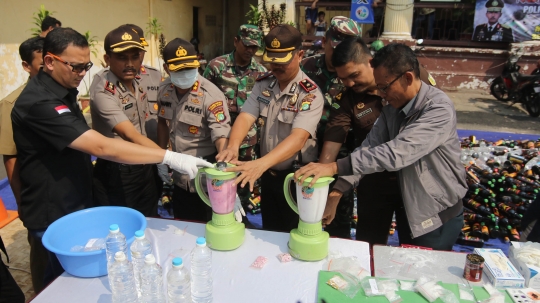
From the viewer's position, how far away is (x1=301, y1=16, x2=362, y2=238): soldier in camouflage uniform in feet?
7.99

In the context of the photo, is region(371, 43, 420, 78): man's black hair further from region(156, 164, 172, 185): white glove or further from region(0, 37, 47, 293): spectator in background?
region(0, 37, 47, 293): spectator in background

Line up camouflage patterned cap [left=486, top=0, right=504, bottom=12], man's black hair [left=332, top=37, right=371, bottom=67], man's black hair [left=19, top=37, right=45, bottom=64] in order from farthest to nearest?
camouflage patterned cap [left=486, top=0, right=504, bottom=12], man's black hair [left=19, top=37, right=45, bottom=64], man's black hair [left=332, top=37, right=371, bottom=67]

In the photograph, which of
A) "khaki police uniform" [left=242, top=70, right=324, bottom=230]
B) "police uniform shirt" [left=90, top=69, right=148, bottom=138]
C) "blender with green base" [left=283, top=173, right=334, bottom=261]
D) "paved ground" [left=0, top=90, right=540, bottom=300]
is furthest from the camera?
"paved ground" [left=0, top=90, right=540, bottom=300]

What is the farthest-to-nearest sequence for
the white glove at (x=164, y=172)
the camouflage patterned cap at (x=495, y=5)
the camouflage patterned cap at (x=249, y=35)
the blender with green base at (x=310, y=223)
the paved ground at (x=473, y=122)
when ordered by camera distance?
1. the camouflage patterned cap at (x=495, y=5)
2. the camouflage patterned cap at (x=249, y=35)
3. the paved ground at (x=473, y=122)
4. the white glove at (x=164, y=172)
5. the blender with green base at (x=310, y=223)

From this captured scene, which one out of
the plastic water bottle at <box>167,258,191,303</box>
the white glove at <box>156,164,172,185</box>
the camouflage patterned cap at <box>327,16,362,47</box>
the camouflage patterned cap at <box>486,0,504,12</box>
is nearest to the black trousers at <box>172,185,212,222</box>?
the white glove at <box>156,164,172,185</box>

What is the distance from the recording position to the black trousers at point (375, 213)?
2234 mm

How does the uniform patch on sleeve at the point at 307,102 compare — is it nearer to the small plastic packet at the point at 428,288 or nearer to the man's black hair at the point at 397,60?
the man's black hair at the point at 397,60

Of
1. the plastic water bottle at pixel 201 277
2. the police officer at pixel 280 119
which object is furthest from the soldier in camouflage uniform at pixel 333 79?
the plastic water bottle at pixel 201 277

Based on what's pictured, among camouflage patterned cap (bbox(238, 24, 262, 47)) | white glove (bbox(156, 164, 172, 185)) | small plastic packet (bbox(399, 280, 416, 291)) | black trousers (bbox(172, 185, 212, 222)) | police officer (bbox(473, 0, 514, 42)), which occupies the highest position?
police officer (bbox(473, 0, 514, 42))

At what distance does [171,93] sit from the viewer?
2385 mm

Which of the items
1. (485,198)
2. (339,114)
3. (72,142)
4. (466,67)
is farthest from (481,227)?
(466,67)

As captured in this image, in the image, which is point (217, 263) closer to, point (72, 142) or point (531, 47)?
point (72, 142)

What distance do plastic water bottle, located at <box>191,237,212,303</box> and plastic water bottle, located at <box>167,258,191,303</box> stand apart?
70 millimetres

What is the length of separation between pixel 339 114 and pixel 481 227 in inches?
74.9
